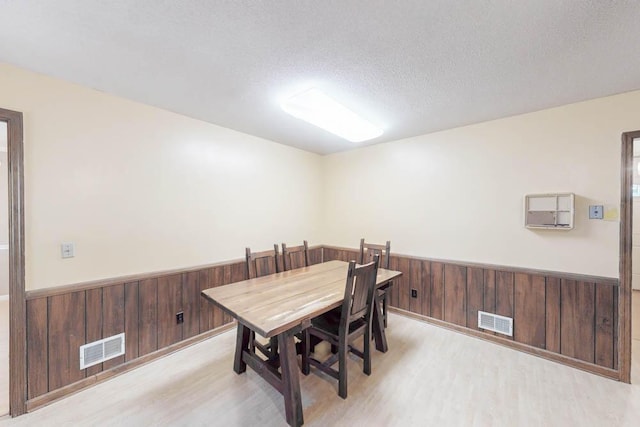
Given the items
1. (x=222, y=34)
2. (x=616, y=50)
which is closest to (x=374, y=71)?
(x=222, y=34)

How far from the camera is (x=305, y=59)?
1.56m

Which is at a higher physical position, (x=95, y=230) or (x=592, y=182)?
(x=592, y=182)

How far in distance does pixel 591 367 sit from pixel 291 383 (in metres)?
2.55

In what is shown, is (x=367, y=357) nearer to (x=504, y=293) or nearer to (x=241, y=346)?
(x=241, y=346)

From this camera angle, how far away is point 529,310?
8.00ft

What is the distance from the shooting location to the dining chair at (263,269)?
213 centimetres

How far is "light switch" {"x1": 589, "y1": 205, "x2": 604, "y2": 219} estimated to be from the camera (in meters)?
2.13

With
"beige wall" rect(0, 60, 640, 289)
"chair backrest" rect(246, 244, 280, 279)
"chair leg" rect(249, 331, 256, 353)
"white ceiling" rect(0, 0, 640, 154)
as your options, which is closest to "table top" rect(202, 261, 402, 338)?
"chair backrest" rect(246, 244, 280, 279)

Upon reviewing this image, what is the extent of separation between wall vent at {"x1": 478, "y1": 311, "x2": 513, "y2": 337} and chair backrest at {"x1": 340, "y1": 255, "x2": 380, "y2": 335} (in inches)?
58.8

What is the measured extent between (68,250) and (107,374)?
3.41 feet

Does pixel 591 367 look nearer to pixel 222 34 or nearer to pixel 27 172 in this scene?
pixel 222 34

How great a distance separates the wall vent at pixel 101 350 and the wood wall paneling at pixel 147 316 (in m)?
0.15

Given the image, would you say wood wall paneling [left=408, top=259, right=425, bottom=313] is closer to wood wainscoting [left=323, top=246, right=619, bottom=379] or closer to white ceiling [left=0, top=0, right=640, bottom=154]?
wood wainscoting [left=323, top=246, right=619, bottom=379]

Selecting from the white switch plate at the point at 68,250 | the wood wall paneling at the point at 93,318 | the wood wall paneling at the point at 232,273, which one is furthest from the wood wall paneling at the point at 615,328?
the white switch plate at the point at 68,250
